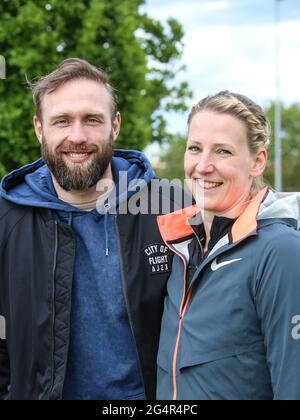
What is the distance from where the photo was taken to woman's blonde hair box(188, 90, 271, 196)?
266cm

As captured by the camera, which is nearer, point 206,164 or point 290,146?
point 206,164

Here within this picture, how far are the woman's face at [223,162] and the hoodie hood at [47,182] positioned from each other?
667mm

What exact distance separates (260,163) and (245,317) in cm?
71

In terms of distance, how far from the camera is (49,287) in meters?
3.03

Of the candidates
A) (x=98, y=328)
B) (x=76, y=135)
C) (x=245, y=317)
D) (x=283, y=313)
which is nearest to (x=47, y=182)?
(x=76, y=135)

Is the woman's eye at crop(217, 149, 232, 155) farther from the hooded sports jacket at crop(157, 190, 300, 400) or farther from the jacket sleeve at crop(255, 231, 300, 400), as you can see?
the jacket sleeve at crop(255, 231, 300, 400)

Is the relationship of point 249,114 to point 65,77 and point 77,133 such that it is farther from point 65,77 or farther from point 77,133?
point 65,77

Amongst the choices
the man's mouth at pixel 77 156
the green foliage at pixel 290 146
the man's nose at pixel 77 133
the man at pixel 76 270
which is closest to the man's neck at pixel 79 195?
the man at pixel 76 270

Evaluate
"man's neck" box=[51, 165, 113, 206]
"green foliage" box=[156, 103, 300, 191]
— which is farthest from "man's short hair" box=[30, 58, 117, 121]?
"green foliage" box=[156, 103, 300, 191]

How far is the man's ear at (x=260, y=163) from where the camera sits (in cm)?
270

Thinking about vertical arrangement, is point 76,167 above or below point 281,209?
above
